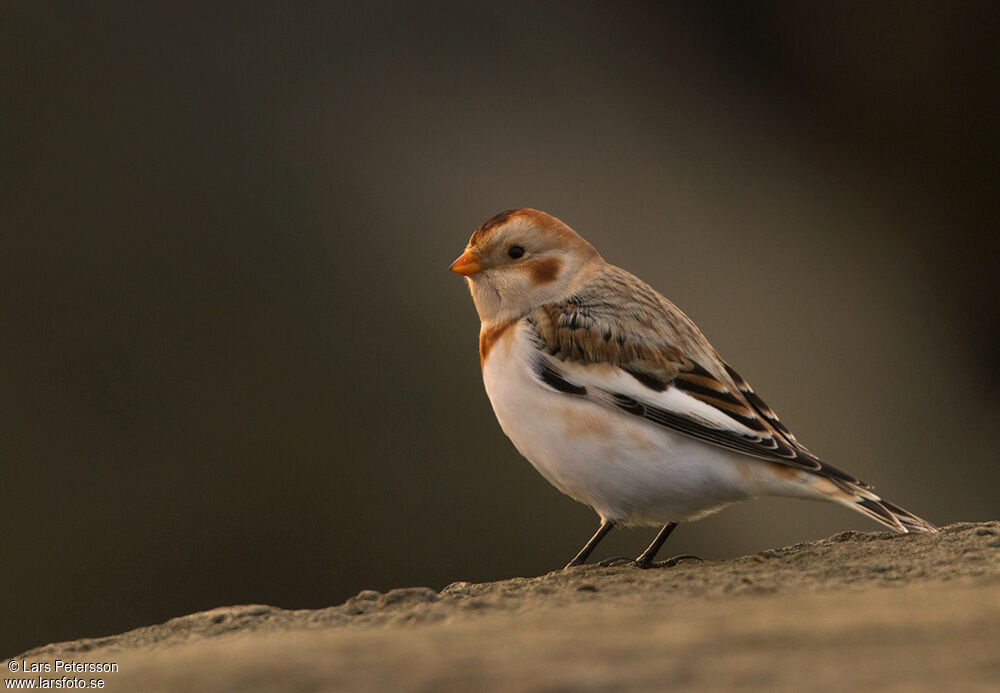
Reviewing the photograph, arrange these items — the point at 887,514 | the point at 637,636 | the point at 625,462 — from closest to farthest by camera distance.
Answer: the point at 637,636, the point at 887,514, the point at 625,462

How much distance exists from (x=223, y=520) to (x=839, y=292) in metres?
6.89

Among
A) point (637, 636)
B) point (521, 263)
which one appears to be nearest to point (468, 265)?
point (521, 263)

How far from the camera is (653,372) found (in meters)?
5.06

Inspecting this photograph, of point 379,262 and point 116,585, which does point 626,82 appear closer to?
point 379,262

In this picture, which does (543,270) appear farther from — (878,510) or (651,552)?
(878,510)

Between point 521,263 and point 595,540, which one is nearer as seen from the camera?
point 595,540

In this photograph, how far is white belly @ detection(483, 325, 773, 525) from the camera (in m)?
4.90

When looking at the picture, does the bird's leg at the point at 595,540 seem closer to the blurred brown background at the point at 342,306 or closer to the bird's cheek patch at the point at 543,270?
the bird's cheek patch at the point at 543,270

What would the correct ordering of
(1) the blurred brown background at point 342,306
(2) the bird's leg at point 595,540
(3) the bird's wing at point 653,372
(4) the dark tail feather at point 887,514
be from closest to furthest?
(4) the dark tail feather at point 887,514 < (3) the bird's wing at point 653,372 < (2) the bird's leg at point 595,540 < (1) the blurred brown background at point 342,306

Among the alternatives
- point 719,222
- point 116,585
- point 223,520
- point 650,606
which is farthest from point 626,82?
point 650,606

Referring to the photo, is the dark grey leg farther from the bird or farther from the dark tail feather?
the dark tail feather

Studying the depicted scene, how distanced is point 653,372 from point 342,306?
654 centimetres

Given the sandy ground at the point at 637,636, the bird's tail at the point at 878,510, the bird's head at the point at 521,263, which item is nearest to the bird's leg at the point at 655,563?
the sandy ground at the point at 637,636

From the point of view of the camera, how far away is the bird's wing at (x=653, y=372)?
15.9 feet
